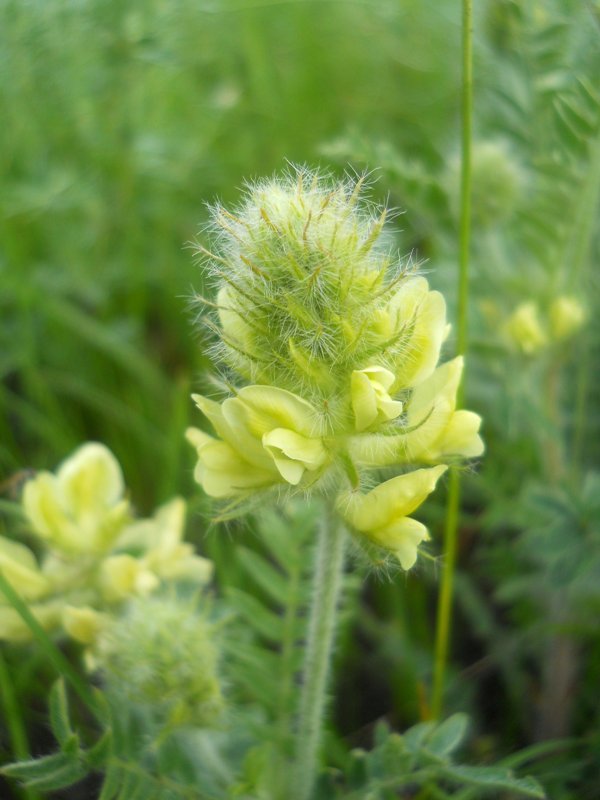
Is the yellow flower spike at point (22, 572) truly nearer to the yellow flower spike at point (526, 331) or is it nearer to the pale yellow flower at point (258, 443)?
the pale yellow flower at point (258, 443)

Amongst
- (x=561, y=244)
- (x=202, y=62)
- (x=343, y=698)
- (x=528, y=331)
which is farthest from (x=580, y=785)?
(x=202, y=62)

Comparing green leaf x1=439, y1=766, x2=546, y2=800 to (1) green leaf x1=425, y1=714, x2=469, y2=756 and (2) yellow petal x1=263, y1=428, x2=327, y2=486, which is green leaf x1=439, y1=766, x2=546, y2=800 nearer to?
(1) green leaf x1=425, y1=714, x2=469, y2=756

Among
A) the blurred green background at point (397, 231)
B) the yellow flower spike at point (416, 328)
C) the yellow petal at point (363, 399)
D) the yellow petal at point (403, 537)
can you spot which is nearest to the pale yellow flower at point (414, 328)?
the yellow flower spike at point (416, 328)

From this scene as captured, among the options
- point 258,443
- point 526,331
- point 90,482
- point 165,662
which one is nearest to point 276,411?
point 258,443

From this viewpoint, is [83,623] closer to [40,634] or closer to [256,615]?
[40,634]

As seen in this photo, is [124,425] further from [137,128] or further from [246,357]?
[246,357]
